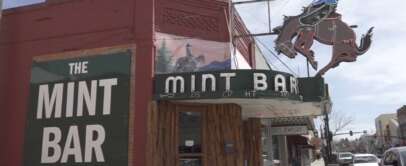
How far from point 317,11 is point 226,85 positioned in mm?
3458

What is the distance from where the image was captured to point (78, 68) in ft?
41.4

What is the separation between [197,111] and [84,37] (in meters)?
3.42

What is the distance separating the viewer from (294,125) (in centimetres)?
2006

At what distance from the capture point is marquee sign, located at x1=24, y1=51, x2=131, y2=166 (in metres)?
11.9

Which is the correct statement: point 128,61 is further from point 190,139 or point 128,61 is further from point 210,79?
point 190,139

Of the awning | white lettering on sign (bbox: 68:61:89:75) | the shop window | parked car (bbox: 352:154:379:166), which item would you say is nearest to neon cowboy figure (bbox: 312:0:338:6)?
the awning

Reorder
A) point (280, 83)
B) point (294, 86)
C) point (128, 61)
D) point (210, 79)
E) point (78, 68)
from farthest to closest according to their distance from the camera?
1. point (78, 68)
2. point (128, 61)
3. point (294, 86)
4. point (280, 83)
5. point (210, 79)

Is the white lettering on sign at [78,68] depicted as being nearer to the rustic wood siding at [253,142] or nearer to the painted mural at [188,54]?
the painted mural at [188,54]

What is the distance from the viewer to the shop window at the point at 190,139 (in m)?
12.0

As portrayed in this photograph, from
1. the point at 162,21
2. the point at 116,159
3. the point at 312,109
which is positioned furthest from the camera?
the point at 312,109

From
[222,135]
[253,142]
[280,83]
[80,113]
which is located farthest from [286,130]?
[80,113]

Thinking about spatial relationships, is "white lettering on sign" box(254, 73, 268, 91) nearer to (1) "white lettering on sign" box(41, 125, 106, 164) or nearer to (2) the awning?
(2) the awning

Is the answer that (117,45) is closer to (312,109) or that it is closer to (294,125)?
(312,109)

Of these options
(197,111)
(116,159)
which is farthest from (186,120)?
(116,159)
